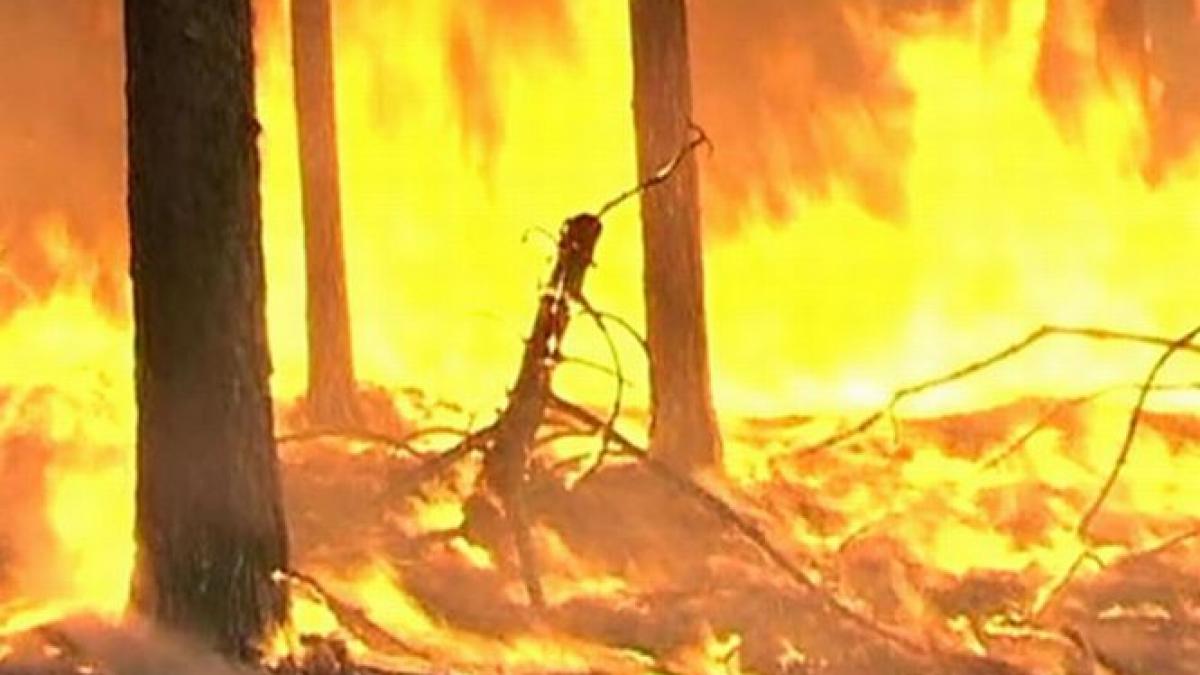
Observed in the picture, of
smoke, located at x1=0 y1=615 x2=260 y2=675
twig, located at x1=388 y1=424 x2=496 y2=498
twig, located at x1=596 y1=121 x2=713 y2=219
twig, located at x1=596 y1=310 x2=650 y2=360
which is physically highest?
twig, located at x1=596 y1=121 x2=713 y2=219

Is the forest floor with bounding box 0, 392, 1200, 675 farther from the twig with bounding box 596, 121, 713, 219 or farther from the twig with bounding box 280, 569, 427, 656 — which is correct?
the twig with bounding box 596, 121, 713, 219

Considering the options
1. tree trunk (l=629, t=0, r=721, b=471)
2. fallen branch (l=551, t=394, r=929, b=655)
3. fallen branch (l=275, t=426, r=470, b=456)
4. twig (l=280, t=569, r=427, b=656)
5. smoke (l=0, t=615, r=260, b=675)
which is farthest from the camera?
tree trunk (l=629, t=0, r=721, b=471)

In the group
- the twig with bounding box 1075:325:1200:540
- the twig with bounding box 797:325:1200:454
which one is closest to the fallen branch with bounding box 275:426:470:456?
the twig with bounding box 797:325:1200:454

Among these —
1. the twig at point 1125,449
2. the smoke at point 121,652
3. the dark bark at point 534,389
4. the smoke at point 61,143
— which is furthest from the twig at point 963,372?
the smoke at point 61,143

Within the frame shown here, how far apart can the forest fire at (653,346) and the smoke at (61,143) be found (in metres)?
0.01

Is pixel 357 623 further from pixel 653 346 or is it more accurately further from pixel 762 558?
pixel 653 346

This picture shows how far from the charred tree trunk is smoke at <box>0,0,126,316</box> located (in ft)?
3.37

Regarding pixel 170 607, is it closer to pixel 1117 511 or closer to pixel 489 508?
pixel 489 508

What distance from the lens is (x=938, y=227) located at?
620cm

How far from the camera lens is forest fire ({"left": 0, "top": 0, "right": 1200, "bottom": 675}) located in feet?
17.0

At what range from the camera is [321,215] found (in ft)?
19.8

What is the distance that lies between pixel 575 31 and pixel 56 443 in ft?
5.68

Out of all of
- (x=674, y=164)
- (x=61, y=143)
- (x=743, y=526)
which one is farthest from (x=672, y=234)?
(x=61, y=143)

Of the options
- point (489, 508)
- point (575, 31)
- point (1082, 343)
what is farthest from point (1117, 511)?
point (575, 31)
